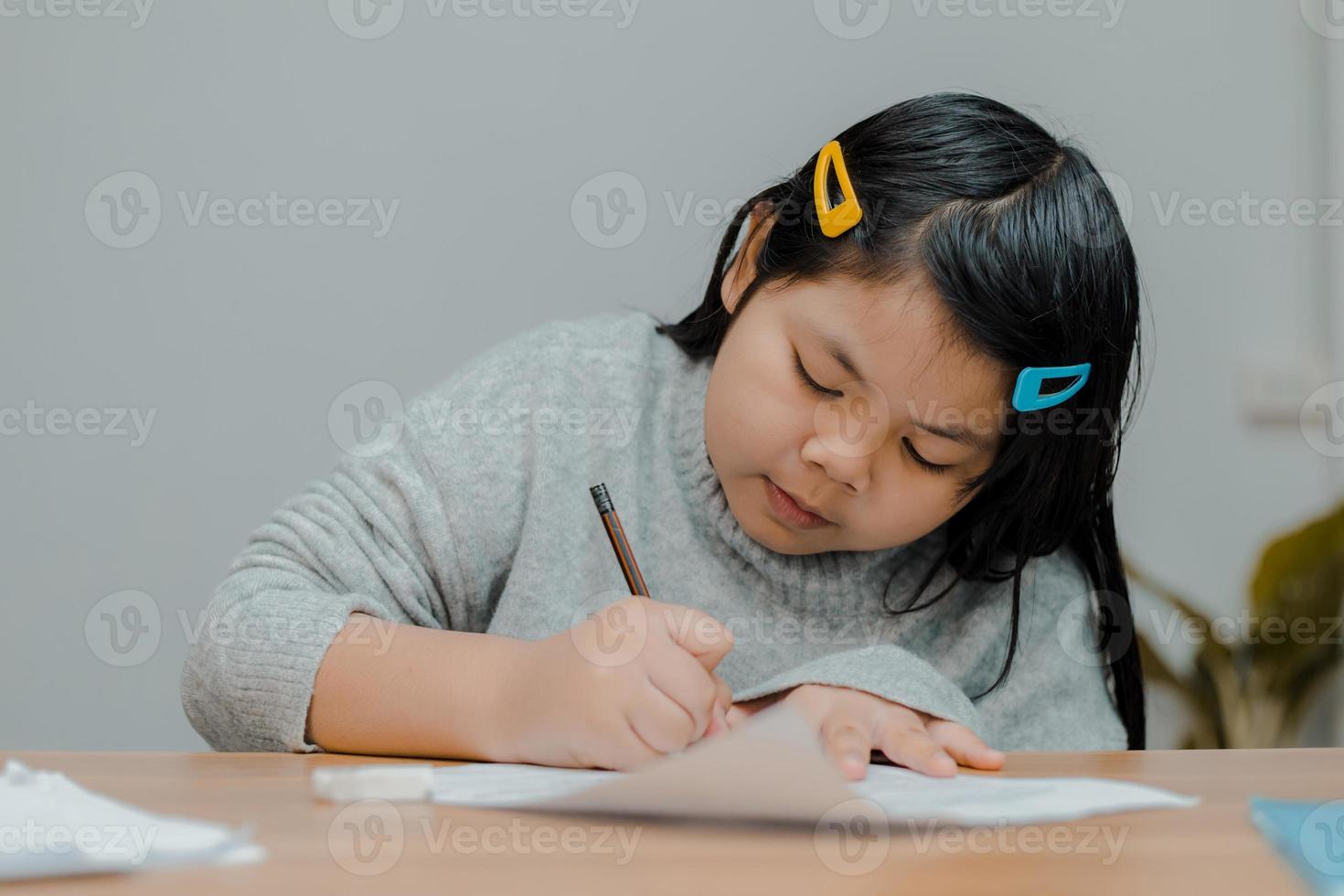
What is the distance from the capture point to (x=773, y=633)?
0.89 m

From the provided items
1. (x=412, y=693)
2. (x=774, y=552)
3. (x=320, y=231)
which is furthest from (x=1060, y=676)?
(x=320, y=231)

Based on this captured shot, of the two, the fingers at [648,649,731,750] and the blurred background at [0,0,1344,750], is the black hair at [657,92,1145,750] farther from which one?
the blurred background at [0,0,1344,750]

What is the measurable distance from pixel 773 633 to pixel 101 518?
88cm

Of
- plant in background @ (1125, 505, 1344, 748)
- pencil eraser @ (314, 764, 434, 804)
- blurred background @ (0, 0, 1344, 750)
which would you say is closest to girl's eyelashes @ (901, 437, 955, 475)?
pencil eraser @ (314, 764, 434, 804)

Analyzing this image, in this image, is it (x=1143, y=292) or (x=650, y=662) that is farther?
(x=1143, y=292)

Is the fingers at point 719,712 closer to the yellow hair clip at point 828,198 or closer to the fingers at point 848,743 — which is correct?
the fingers at point 848,743

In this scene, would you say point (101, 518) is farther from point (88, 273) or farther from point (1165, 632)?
point (1165, 632)

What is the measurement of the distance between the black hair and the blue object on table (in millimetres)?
328

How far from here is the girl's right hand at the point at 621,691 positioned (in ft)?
1.79

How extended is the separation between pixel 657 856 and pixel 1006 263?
47 centimetres

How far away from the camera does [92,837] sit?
369 mm

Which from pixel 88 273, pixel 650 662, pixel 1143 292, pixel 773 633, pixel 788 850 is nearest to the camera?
pixel 788 850

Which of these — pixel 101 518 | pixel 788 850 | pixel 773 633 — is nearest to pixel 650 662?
pixel 788 850

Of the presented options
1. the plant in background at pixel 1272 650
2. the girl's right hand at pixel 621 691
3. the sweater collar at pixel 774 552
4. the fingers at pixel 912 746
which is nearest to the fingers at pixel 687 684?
the girl's right hand at pixel 621 691
